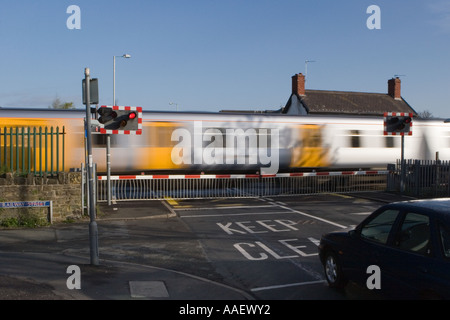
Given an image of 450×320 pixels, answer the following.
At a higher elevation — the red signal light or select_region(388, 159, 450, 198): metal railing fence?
the red signal light

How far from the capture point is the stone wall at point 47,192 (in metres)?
11.6

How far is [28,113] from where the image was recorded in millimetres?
18281

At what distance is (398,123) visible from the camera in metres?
17.8

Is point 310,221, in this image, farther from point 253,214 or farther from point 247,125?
point 247,125

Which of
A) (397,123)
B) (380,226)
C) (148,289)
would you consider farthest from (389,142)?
(148,289)

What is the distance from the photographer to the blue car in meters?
4.82

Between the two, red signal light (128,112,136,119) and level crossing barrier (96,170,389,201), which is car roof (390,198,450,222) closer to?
red signal light (128,112,136,119)

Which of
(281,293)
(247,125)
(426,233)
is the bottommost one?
(281,293)

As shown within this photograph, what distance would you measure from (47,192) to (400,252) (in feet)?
31.1

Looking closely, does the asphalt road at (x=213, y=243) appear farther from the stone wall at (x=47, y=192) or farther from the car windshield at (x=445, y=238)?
the car windshield at (x=445, y=238)

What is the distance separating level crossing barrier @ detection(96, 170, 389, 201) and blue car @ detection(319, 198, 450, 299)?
37.7 feet

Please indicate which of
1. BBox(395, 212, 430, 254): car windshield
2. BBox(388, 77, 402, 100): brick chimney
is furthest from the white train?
BBox(388, 77, 402, 100): brick chimney

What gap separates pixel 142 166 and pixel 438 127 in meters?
16.5
